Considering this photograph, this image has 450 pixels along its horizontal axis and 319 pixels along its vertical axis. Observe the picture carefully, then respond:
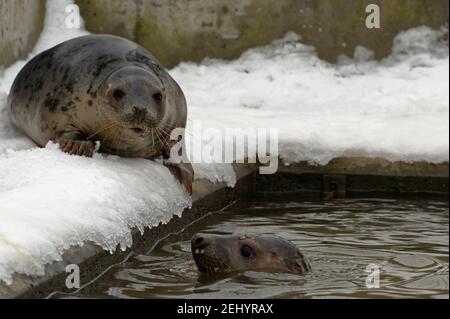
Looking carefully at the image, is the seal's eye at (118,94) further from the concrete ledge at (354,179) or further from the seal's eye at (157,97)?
the concrete ledge at (354,179)

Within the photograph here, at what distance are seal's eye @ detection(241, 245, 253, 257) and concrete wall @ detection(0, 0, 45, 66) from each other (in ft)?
12.0

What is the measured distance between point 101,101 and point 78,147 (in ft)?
1.06

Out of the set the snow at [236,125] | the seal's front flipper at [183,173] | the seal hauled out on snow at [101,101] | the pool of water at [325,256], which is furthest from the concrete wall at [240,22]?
the seal's front flipper at [183,173]

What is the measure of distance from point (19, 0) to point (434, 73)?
12.4 ft

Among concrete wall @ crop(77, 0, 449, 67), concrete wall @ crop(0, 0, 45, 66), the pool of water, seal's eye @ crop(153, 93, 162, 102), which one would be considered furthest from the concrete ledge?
concrete wall @ crop(77, 0, 449, 67)

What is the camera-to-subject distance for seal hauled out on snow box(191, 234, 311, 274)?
577 centimetres

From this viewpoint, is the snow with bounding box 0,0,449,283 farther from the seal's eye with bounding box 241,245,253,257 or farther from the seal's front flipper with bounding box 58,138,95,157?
the seal's eye with bounding box 241,245,253,257

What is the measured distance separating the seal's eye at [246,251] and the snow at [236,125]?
23.6 inches

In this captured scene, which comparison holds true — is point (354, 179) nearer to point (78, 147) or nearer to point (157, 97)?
point (157, 97)

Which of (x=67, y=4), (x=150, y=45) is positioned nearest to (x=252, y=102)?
(x=150, y=45)

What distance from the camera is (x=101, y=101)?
6965 millimetres

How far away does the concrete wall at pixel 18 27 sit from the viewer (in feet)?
29.5

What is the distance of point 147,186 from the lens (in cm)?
667

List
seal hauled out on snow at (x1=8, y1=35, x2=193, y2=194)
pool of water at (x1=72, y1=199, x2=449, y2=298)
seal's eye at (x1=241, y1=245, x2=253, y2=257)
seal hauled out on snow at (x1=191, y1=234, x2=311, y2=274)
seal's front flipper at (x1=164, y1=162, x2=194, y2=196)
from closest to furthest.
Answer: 1. pool of water at (x1=72, y1=199, x2=449, y2=298)
2. seal hauled out on snow at (x1=191, y1=234, x2=311, y2=274)
3. seal's eye at (x1=241, y1=245, x2=253, y2=257)
4. seal hauled out on snow at (x1=8, y1=35, x2=193, y2=194)
5. seal's front flipper at (x1=164, y1=162, x2=194, y2=196)
